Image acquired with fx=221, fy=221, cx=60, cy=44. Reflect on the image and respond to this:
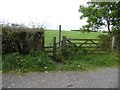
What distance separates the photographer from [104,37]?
52.0ft

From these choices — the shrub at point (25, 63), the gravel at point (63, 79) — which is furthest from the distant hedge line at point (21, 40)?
the gravel at point (63, 79)

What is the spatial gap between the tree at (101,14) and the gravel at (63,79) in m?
8.06

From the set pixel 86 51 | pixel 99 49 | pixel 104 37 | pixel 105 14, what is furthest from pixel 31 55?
pixel 105 14

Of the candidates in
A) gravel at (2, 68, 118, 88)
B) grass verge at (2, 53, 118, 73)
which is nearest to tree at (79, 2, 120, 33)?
grass verge at (2, 53, 118, 73)

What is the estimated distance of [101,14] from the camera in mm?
16594

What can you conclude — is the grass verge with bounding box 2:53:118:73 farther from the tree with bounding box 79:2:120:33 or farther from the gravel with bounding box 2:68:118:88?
the tree with bounding box 79:2:120:33

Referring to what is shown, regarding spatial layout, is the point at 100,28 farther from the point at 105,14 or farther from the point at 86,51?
the point at 86,51

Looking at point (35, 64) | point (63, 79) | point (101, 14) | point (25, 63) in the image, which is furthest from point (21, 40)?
point (101, 14)

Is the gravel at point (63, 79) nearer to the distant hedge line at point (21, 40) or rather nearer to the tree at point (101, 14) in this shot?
the distant hedge line at point (21, 40)

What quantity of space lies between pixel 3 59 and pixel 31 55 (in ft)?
4.53

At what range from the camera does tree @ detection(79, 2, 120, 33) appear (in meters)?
16.6

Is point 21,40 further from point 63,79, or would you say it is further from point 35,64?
point 63,79

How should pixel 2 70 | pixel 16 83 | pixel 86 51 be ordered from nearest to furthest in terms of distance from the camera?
1. pixel 16 83
2. pixel 2 70
3. pixel 86 51

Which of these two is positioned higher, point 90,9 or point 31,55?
point 90,9
